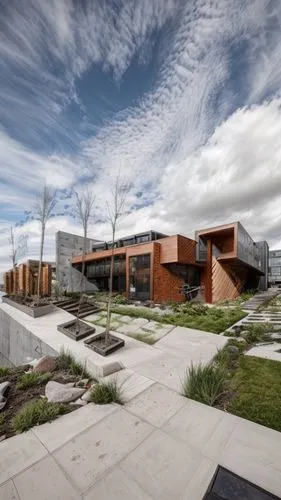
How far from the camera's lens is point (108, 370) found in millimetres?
5262

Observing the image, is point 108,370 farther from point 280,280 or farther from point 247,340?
→ point 280,280

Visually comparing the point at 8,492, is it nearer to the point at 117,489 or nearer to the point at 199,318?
the point at 117,489

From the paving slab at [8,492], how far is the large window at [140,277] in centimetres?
1534

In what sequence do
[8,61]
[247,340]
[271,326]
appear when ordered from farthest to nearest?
[271,326]
[247,340]
[8,61]

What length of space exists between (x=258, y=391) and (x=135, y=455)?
2844 millimetres

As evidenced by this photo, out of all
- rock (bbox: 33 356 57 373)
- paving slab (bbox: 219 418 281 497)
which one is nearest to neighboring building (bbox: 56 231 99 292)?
rock (bbox: 33 356 57 373)

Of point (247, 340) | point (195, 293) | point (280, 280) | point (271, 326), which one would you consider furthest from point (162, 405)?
point (280, 280)

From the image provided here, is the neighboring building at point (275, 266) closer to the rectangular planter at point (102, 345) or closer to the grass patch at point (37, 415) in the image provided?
the rectangular planter at point (102, 345)

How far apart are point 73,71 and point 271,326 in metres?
11.5

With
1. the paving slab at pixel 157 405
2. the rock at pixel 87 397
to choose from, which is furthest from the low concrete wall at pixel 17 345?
the paving slab at pixel 157 405

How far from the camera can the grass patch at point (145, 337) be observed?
7.97 meters

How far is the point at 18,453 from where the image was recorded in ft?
9.41

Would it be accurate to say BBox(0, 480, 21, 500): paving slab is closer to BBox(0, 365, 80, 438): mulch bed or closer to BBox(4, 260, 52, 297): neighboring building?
BBox(0, 365, 80, 438): mulch bed

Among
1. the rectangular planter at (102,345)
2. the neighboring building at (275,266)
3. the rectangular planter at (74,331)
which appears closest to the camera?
the rectangular planter at (102,345)
